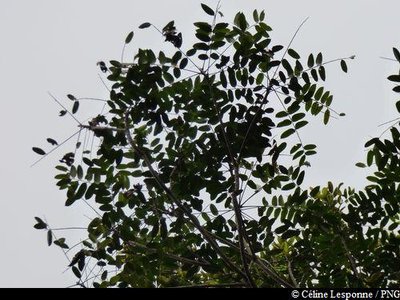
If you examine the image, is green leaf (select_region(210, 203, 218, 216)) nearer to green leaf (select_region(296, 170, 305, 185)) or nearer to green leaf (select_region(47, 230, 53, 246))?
green leaf (select_region(296, 170, 305, 185))

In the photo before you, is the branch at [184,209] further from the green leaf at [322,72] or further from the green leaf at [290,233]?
the green leaf at [322,72]

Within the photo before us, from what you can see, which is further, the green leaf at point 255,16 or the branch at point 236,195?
the green leaf at point 255,16

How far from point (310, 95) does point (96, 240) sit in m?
1.86

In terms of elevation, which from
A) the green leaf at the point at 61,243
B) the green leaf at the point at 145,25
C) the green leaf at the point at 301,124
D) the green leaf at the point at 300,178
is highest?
the green leaf at the point at 145,25

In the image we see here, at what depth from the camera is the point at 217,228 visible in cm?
421

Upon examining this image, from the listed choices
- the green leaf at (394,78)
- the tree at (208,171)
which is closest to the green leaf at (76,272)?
the tree at (208,171)

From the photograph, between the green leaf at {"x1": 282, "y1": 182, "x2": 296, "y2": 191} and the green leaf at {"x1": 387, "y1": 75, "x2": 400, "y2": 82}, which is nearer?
the green leaf at {"x1": 387, "y1": 75, "x2": 400, "y2": 82}

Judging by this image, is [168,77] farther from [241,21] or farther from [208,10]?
[241,21]

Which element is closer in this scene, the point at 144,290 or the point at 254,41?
the point at 144,290

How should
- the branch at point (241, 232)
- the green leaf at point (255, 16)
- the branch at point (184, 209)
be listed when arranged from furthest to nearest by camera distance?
1. the green leaf at point (255, 16)
2. the branch at point (184, 209)
3. the branch at point (241, 232)

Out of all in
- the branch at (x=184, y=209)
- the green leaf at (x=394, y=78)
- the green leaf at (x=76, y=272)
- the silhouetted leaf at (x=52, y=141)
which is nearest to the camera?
the branch at (x=184, y=209)

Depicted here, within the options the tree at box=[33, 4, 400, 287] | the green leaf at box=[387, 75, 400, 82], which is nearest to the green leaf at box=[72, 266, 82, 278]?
the tree at box=[33, 4, 400, 287]

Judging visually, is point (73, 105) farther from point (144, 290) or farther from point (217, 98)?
point (144, 290)

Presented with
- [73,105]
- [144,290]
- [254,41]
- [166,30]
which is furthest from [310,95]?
[144,290]
